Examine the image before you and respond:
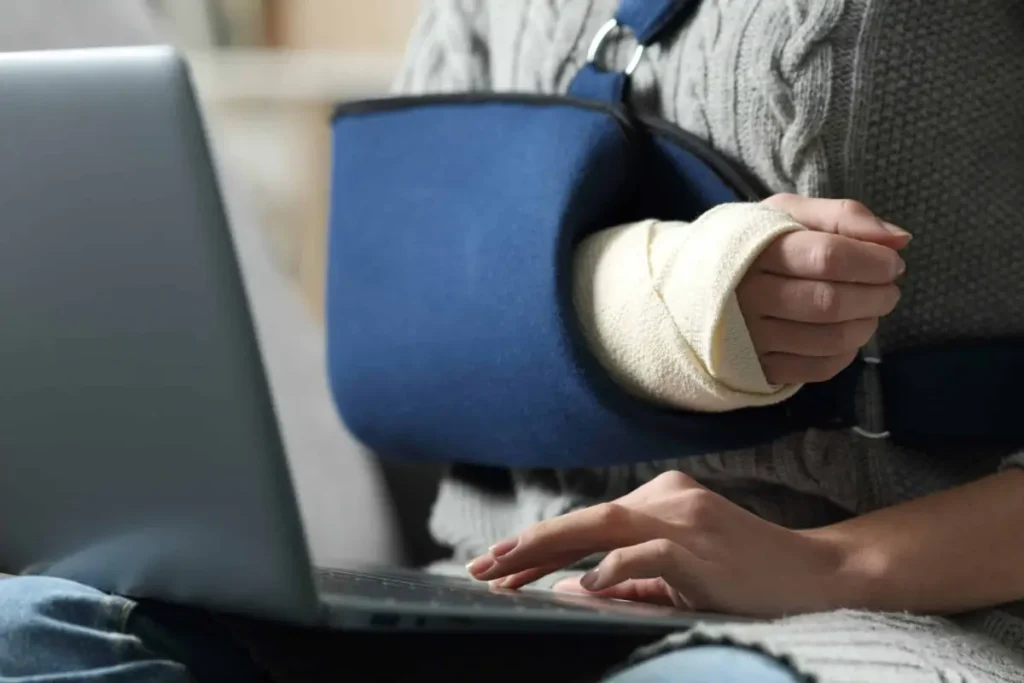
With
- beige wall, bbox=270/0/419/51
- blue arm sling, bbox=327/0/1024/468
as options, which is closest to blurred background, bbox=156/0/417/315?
beige wall, bbox=270/0/419/51

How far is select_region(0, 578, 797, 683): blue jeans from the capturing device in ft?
1.42

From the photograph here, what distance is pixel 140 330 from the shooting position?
0.36 meters

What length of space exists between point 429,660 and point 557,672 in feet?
0.21

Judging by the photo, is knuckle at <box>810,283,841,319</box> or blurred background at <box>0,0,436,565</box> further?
blurred background at <box>0,0,436,565</box>

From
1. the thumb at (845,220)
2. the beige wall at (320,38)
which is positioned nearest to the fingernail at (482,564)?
the thumb at (845,220)

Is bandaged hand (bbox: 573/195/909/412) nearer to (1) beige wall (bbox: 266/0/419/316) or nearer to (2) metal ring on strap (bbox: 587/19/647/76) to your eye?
(2) metal ring on strap (bbox: 587/19/647/76)

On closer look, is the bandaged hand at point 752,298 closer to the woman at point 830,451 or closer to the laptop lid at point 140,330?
the woman at point 830,451

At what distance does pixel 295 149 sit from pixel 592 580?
1025mm

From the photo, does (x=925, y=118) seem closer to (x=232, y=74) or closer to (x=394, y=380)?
(x=394, y=380)

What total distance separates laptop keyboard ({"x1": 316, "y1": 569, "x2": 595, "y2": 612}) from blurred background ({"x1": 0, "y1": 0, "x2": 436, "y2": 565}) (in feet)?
0.41

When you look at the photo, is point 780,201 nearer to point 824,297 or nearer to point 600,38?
point 824,297

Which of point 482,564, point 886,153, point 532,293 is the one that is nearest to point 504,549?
point 482,564

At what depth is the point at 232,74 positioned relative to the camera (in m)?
1.40

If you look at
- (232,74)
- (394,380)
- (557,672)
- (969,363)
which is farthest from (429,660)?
(232,74)
